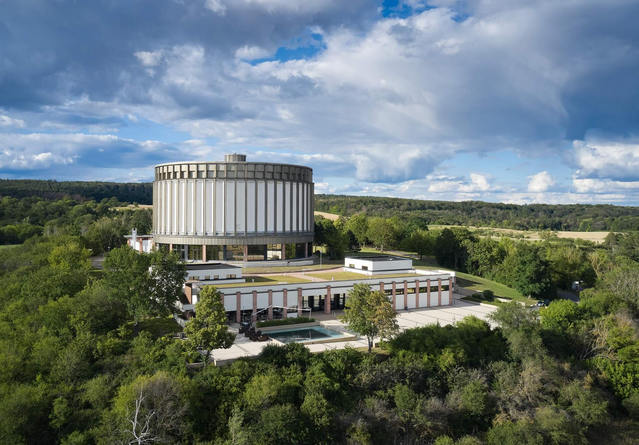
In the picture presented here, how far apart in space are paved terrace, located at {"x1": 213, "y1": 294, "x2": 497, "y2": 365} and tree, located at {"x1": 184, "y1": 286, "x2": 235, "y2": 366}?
1.64 metres

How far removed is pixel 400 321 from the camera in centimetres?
Answer: 5275

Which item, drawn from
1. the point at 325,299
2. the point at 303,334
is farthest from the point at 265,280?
the point at 303,334

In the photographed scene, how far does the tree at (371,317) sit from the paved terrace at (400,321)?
2460 millimetres

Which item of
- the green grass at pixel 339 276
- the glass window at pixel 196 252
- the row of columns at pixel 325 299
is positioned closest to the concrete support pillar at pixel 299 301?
the row of columns at pixel 325 299

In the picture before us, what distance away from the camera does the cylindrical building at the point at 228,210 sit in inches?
2736

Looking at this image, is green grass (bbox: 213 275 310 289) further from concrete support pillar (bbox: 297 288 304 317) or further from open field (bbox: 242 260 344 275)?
open field (bbox: 242 260 344 275)

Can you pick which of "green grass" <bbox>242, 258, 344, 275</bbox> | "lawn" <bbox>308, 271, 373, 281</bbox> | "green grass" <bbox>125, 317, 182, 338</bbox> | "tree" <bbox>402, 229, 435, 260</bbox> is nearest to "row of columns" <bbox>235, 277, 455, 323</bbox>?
"lawn" <bbox>308, 271, 373, 281</bbox>

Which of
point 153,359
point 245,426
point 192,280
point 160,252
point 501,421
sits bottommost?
point 501,421

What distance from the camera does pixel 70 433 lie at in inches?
1240

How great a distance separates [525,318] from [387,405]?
61.9ft

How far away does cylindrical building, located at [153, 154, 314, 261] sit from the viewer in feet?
228

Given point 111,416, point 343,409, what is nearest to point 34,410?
point 111,416

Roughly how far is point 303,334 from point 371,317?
359 inches

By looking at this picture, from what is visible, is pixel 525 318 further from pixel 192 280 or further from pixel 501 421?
pixel 192 280
